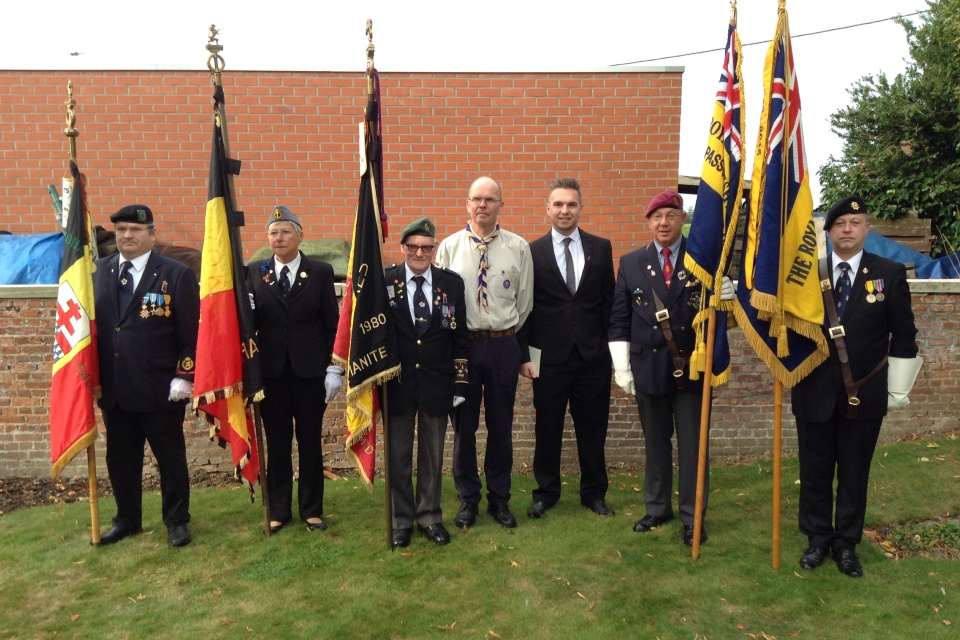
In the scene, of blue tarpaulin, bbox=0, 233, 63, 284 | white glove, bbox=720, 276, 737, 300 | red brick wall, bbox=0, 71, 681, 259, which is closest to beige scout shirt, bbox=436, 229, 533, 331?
white glove, bbox=720, 276, 737, 300

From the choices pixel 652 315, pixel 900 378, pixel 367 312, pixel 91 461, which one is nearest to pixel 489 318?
pixel 367 312

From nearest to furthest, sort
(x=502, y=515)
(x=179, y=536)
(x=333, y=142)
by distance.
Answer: (x=179, y=536)
(x=502, y=515)
(x=333, y=142)

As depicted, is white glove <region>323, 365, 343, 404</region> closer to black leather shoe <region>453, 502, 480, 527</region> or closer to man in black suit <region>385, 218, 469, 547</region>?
man in black suit <region>385, 218, 469, 547</region>

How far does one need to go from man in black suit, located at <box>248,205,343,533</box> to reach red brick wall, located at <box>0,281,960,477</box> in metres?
1.44

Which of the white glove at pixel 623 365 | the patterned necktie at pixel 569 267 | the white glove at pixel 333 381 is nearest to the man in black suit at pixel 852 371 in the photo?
the white glove at pixel 623 365

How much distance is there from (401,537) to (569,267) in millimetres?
1925

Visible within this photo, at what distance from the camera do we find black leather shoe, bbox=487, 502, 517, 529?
438cm

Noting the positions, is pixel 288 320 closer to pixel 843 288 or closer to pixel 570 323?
pixel 570 323

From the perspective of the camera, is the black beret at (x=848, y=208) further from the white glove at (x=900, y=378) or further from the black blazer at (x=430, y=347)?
the black blazer at (x=430, y=347)

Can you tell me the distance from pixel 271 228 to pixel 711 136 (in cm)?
252

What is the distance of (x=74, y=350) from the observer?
13.1 ft

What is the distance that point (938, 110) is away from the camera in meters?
11.4

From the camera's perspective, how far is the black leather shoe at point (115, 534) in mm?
4219

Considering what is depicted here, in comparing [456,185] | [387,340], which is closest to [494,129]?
[456,185]
